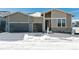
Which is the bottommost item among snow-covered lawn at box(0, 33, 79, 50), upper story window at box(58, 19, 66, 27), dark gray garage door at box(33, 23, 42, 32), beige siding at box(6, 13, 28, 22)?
snow-covered lawn at box(0, 33, 79, 50)

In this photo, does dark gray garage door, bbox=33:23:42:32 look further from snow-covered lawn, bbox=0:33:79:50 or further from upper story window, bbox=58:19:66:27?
upper story window, bbox=58:19:66:27

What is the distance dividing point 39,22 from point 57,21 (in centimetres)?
83

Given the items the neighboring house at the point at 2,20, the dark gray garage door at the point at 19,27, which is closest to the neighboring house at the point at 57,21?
the dark gray garage door at the point at 19,27

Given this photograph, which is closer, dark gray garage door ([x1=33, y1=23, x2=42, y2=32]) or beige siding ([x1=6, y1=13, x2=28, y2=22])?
beige siding ([x1=6, y1=13, x2=28, y2=22])

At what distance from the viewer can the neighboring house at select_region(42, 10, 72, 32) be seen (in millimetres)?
7504

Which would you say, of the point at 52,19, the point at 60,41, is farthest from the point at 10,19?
the point at 60,41

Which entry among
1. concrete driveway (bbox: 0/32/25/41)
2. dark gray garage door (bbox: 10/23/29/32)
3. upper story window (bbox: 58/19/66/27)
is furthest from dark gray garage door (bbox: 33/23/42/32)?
upper story window (bbox: 58/19/66/27)

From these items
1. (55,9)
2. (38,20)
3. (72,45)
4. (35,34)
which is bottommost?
(72,45)

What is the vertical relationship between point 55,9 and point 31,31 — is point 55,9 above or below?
above

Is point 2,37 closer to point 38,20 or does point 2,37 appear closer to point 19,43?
point 19,43

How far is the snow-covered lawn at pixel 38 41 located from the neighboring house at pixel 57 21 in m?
0.28

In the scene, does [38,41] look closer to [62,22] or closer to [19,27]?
[19,27]
